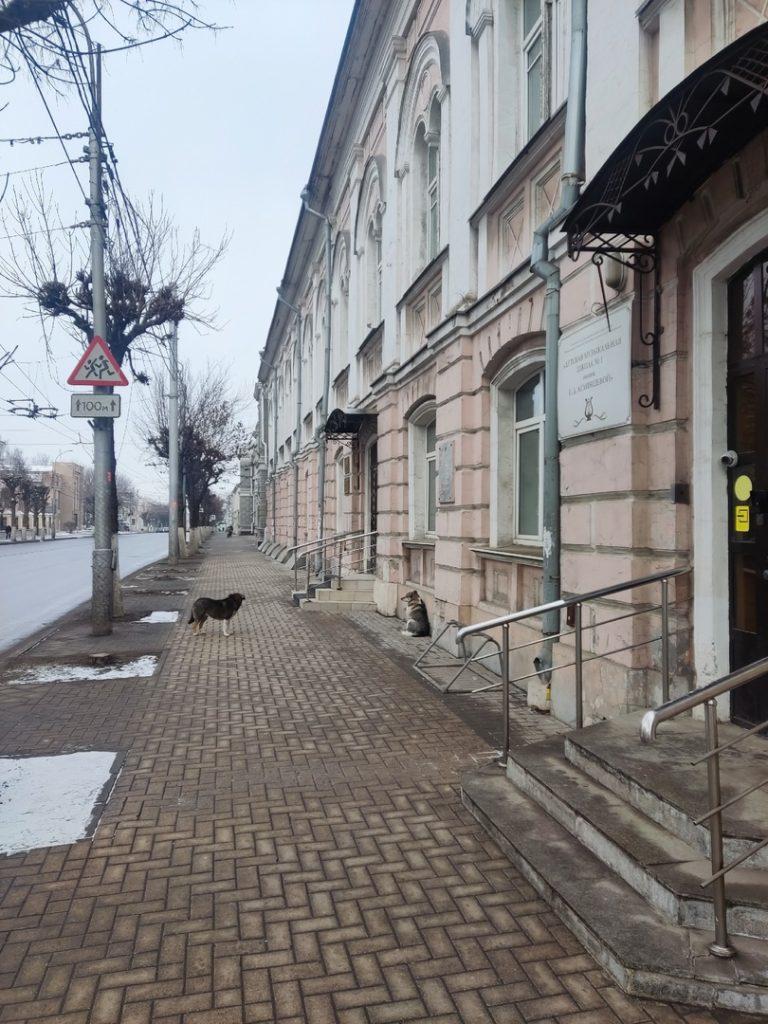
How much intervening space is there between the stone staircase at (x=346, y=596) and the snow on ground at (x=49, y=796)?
8361mm

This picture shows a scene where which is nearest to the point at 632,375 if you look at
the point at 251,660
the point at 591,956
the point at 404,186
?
the point at 591,956

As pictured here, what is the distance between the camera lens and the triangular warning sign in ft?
32.0

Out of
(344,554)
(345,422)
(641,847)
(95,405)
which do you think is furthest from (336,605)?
(641,847)

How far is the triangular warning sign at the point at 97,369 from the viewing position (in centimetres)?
975

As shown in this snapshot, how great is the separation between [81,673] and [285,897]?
5.40 metres

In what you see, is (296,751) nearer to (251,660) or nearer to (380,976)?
(380,976)

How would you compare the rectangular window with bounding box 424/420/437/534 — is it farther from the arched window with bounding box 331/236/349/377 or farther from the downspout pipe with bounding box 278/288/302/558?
the downspout pipe with bounding box 278/288/302/558

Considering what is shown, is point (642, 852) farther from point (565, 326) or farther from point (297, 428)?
Result: point (297, 428)

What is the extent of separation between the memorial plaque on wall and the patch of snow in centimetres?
530

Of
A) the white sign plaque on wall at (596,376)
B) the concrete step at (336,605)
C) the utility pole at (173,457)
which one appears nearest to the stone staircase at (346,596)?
the concrete step at (336,605)

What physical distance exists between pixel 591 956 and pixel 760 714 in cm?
211

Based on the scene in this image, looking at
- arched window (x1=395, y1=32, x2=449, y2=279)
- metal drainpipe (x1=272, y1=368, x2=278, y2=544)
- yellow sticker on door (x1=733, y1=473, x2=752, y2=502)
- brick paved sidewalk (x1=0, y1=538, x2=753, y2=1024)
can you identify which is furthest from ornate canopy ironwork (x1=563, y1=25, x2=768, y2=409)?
metal drainpipe (x1=272, y1=368, x2=278, y2=544)

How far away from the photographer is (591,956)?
113 inches

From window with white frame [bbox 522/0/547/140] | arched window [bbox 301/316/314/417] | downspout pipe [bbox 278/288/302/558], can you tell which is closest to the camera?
Result: window with white frame [bbox 522/0/547/140]
